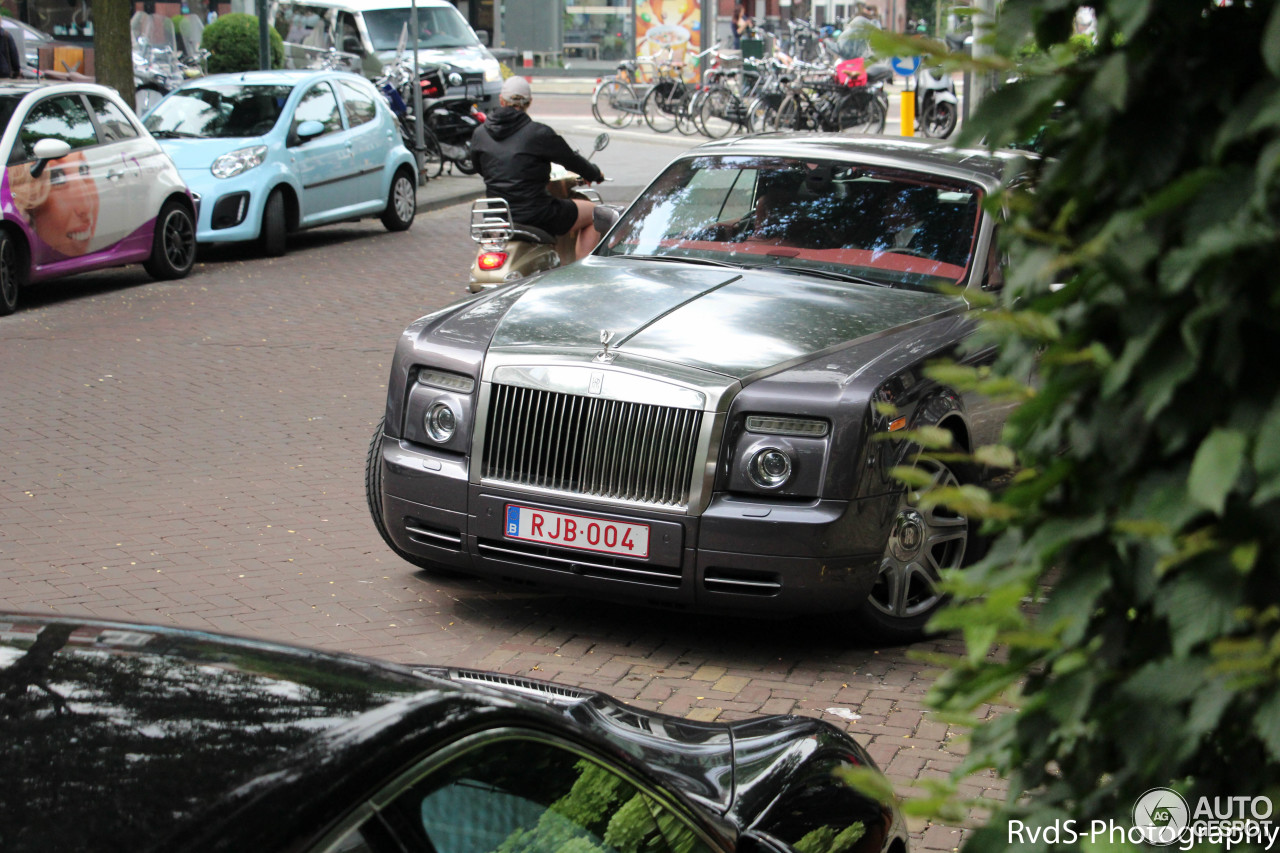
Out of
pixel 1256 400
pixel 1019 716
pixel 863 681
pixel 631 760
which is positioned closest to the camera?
pixel 1256 400

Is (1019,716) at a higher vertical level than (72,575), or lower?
higher

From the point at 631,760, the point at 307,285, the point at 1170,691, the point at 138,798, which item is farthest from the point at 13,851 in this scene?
the point at 307,285

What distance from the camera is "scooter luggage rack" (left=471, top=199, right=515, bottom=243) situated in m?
10.2

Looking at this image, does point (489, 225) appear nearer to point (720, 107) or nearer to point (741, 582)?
point (741, 582)

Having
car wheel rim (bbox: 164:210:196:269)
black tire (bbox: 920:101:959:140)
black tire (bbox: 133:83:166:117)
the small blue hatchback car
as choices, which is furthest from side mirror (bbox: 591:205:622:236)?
black tire (bbox: 920:101:959:140)

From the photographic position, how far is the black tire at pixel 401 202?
687 inches

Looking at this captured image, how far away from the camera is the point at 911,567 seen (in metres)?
5.64

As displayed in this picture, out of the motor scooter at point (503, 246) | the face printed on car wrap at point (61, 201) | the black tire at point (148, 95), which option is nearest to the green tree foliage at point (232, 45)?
the black tire at point (148, 95)

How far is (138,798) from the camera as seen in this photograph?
5.91 ft

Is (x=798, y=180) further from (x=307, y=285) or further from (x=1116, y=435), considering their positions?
(x=307, y=285)

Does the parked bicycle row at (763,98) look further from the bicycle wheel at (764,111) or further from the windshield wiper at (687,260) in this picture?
the windshield wiper at (687,260)

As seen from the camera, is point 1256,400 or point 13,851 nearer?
point 1256,400

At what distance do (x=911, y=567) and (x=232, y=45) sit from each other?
65.2ft

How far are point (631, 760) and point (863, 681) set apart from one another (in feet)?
10.1
